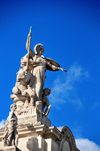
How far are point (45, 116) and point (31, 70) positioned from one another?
2726mm

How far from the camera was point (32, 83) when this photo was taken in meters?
15.2

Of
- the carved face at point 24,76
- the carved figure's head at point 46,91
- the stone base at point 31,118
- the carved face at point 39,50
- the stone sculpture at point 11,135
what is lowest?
the stone sculpture at point 11,135

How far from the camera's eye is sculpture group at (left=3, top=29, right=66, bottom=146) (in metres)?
14.3

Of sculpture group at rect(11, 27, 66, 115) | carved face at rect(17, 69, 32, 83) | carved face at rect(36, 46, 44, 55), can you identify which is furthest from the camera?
carved face at rect(36, 46, 44, 55)

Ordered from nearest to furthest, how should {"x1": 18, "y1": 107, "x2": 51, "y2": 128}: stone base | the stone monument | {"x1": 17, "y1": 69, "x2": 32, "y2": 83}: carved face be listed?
the stone monument < {"x1": 18, "y1": 107, "x2": 51, "y2": 128}: stone base < {"x1": 17, "y1": 69, "x2": 32, "y2": 83}: carved face

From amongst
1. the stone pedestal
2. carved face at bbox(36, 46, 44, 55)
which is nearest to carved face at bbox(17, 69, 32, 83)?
carved face at bbox(36, 46, 44, 55)

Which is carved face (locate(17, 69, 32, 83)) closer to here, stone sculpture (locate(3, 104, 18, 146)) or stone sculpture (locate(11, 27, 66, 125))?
stone sculpture (locate(11, 27, 66, 125))

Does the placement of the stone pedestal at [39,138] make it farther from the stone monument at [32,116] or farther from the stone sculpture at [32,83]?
the stone sculpture at [32,83]

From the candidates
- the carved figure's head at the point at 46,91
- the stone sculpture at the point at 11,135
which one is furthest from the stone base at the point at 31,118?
the carved figure's head at the point at 46,91

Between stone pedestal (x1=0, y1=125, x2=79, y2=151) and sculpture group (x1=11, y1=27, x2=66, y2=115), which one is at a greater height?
sculpture group (x1=11, y1=27, x2=66, y2=115)

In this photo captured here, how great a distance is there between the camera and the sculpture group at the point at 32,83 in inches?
563

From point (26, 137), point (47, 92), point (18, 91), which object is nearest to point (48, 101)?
point (47, 92)

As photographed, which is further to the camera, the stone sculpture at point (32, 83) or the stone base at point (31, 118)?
the stone sculpture at point (32, 83)

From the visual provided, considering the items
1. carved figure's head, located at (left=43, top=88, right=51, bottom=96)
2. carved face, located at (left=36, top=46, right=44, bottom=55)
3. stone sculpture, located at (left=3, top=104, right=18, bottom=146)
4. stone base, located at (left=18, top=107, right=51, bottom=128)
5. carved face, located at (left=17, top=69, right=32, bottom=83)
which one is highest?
carved face, located at (left=36, top=46, right=44, bottom=55)
